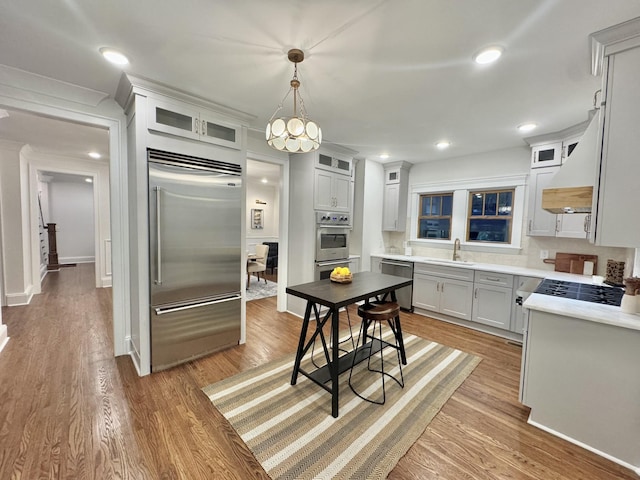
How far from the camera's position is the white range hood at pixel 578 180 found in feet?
5.88

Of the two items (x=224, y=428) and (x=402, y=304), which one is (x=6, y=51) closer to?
(x=224, y=428)

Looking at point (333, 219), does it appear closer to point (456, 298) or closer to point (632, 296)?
point (456, 298)

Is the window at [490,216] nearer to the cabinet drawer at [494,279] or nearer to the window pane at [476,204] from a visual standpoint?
the window pane at [476,204]

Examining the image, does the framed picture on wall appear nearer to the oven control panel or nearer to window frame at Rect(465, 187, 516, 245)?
the oven control panel

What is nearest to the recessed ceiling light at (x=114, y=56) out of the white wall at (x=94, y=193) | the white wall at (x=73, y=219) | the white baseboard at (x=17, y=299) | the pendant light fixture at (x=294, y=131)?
the pendant light fixture at (x=294, y=131)

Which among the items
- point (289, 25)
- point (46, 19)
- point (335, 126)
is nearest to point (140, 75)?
point (46, 19)

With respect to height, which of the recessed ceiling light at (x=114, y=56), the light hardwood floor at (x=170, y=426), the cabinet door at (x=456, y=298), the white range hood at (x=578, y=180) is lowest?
the light hardwood floor at (x=170, y=426)

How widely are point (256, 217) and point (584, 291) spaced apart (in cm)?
753

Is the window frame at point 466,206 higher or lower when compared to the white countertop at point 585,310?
higher

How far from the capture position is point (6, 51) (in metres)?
1.88

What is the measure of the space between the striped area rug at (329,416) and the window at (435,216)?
2.54 m

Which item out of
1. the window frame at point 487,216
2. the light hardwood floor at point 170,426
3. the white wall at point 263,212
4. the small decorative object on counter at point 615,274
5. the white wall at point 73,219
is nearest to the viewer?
A: the light hardwood floor at point 170,426

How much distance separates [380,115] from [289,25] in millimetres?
1545

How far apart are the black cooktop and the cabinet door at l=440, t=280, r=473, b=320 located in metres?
1.10
